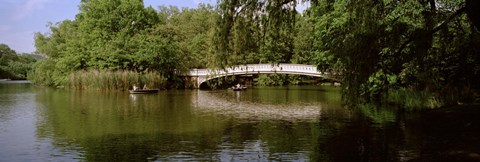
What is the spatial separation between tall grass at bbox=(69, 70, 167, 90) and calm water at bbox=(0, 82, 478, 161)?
1932 cm

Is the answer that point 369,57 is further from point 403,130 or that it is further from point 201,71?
point 201,71

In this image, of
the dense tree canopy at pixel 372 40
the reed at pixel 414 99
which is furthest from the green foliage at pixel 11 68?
the reed at pixel 414 99

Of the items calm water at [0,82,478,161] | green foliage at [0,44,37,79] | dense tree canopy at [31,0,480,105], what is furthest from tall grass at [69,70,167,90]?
green foliage at [0,44,37,79]

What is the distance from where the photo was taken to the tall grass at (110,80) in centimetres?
4095

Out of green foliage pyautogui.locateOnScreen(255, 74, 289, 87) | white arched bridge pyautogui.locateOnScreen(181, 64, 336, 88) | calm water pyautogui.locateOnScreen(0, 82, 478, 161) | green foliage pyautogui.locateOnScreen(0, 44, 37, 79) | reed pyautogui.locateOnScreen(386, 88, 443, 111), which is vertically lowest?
calm water pyautogui.locateOnScreen(0, 82, 478, 161)

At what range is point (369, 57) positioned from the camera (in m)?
9.96

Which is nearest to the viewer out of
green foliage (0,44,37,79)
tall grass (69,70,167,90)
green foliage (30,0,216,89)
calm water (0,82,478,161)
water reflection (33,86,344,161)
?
calm water (0,82,478,161)

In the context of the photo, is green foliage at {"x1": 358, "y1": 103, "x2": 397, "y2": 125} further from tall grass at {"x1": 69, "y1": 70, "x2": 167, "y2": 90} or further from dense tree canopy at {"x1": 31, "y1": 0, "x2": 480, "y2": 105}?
tall grass at {"x1": 69, "y1": 70, "x2": 167, "y2": 90}

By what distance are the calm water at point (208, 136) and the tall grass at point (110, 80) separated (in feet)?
63.4

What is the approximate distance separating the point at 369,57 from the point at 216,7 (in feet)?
11.9

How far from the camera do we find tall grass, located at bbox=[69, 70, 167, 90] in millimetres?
40953

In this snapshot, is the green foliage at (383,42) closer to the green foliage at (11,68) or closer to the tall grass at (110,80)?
the tall grass at (110,80)

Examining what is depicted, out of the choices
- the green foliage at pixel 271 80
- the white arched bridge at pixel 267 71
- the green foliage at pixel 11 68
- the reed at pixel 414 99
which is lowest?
the reed at pixel 414 99

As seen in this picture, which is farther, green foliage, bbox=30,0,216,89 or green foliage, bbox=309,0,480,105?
green foliage, bbox=30,0,216,89
